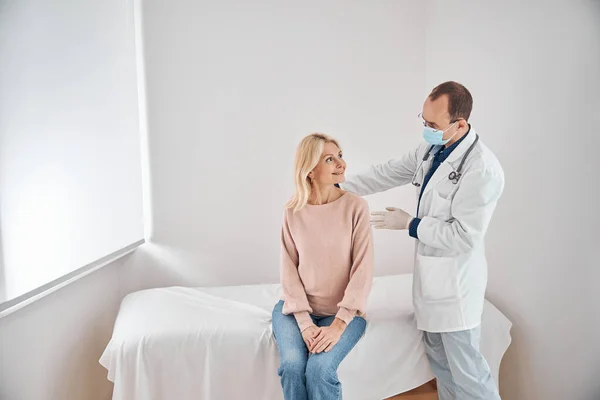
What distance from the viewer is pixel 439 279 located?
167cm

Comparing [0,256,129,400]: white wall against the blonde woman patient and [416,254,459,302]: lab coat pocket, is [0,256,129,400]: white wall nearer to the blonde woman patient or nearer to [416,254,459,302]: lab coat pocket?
the blonde woman patient

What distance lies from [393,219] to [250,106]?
4.31 ft

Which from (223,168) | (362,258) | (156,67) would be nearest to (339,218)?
(362,258)

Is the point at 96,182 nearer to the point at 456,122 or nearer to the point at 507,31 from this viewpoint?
the point at 456,122

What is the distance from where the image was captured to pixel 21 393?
155cm

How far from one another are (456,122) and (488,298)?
1.08m

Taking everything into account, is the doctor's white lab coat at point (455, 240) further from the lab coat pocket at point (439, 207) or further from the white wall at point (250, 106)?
the white wall at point (250, 106)

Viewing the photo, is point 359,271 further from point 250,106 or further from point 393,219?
point 250,106

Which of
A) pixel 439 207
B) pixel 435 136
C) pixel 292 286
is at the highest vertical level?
pixel 435 136

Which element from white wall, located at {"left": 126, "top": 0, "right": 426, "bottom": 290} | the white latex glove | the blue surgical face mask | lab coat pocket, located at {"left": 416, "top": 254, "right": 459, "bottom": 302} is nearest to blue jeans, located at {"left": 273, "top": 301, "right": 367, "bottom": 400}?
lab coat pocket, located at {"left": 416, "top": 254, "right": 459, "bottom": 302}

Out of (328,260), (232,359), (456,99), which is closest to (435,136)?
(456,99)

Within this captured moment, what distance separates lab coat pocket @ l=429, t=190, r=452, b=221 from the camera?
1.65 metres

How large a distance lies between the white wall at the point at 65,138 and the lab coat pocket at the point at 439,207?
160cm

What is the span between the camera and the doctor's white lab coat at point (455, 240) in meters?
1.56
